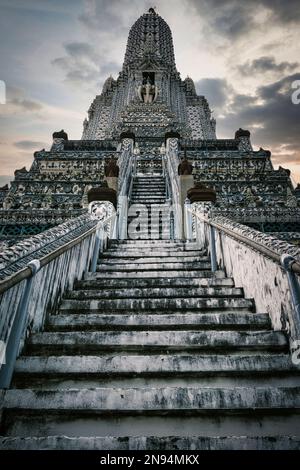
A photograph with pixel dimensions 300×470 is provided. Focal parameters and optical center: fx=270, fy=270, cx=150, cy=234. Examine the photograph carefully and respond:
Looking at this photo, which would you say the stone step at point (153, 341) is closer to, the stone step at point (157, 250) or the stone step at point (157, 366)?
the stone step at point (157, 366)

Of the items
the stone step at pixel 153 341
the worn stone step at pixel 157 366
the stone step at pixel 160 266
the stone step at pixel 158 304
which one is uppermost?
the stone step at pixel 160 266

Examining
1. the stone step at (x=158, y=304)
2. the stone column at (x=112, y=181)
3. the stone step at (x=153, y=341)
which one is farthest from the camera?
the stone column at (x=112, y=181)

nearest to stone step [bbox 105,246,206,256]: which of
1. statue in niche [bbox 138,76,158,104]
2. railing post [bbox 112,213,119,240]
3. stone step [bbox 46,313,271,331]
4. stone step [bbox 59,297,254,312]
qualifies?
railing post [bbox 112,213,119,240]

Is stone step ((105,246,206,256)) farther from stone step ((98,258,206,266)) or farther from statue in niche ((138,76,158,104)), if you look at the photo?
statue in niche ((138,76,158,104))

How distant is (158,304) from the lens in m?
3.14

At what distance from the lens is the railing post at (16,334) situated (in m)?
2.02

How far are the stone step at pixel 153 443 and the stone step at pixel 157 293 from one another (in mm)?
1818

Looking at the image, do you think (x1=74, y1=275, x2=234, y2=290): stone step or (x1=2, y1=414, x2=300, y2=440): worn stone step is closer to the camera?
(x1=2, y1=414, x2=300, y2=440): worn stone step

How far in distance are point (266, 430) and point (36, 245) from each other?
232 centimetres

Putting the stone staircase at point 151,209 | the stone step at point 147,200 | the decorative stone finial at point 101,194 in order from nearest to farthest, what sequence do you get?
A: the decorative stone finial at point 101,194
the stone staircase at point 151,209
the stone step at point 147,200

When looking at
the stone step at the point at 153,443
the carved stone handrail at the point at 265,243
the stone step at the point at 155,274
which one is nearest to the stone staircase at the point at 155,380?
the stone step at the point at 153,443

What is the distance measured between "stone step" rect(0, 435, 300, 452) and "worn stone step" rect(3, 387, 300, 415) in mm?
209

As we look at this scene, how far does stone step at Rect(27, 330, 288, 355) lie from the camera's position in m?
2.43
